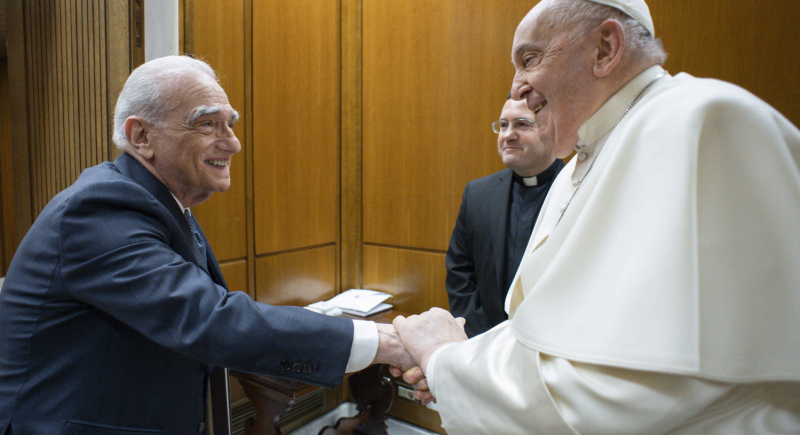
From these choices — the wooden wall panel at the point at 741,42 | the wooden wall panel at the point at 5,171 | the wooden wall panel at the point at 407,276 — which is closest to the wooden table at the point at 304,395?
the wooden wall panel at the point at 407,276

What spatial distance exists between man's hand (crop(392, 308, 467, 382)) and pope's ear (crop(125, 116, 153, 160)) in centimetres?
110

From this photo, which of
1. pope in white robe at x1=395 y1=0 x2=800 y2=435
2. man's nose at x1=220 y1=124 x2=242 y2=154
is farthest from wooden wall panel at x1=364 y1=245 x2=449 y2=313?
pope in white robe at x1=395 y1=0 x2=800 y2=435

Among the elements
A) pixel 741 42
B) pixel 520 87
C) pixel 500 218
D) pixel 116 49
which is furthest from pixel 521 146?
pixel 116 49

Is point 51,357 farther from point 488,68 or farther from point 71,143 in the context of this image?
point 488,68

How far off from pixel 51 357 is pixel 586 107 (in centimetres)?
170

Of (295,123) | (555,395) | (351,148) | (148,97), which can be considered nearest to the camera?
(555,395)

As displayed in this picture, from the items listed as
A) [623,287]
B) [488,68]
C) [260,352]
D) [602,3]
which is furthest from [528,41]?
[488,68]

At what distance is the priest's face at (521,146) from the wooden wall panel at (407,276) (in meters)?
1.16

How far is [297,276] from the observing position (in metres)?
3.69

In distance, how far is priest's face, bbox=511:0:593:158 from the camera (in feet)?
4.06

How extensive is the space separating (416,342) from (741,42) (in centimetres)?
249

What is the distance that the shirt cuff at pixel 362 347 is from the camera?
4.94ft

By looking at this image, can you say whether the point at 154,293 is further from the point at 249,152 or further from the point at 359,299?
the point at 359,299

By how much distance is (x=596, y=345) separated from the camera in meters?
0.86
